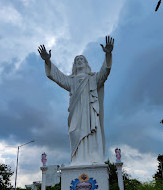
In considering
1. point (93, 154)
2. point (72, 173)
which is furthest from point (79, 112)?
point (72, 173)

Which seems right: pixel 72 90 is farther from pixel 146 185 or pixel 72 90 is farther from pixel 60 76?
pixel 146 185

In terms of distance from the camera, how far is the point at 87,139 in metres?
10.8

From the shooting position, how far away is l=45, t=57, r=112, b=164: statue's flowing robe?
10.5m

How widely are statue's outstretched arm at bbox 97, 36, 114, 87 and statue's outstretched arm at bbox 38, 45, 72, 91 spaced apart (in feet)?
5.20

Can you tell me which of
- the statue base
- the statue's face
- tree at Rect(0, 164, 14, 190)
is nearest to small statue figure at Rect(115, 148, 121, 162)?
the statue base

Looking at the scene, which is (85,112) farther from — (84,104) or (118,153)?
(118,153)

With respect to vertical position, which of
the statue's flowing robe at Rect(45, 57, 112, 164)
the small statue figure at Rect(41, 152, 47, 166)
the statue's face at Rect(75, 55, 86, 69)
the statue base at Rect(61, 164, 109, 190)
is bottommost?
the statue base at Rect(61, 164, 109, 190)

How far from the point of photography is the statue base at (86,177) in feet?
30.8

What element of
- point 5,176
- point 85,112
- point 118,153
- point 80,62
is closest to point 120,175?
point 118,153

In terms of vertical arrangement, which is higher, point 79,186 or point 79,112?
point 79,112

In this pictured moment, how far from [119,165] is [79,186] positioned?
252 cm

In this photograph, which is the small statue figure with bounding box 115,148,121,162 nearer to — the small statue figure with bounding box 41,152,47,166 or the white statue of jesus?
the white statue of jesus

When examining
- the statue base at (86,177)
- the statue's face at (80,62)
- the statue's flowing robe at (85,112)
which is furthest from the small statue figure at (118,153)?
the statue's face at (80,62)

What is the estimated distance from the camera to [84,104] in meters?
11.5
